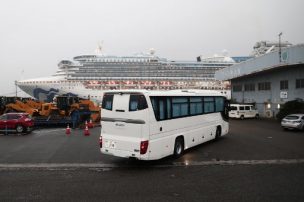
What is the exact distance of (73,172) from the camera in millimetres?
9047

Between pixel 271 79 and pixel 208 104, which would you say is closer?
pixel 208 104

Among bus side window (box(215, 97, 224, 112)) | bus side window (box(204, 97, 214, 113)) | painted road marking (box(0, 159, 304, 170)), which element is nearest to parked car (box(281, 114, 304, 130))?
bus side window (box(215, 97, 224, 112))

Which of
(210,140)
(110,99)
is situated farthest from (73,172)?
(210,140)

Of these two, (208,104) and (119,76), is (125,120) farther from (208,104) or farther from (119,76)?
(119,76)

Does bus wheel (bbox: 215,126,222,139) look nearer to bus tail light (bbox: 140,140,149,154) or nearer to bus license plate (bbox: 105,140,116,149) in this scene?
bus tail light (bbox: 140,140,149,154)

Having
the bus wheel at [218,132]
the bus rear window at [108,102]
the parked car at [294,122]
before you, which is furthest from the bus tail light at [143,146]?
the parked car at [294,122]

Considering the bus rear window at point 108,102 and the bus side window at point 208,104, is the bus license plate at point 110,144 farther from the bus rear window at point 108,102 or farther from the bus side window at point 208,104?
the bus side window at point 208,104

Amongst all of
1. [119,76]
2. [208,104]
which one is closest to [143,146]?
[208,104]

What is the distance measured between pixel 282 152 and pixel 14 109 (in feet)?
74.8

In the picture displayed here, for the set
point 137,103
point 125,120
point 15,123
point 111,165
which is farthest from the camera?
point 15,123

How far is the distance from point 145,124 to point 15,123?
A: 13.4 m

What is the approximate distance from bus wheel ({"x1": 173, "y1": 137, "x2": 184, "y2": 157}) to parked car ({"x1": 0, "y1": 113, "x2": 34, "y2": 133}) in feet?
41.1

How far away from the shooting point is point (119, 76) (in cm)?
6919

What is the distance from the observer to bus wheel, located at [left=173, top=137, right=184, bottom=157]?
1114 centimetres
